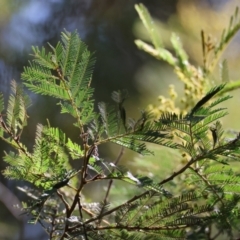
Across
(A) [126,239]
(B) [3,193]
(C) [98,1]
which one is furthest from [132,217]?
(C) [98,1]

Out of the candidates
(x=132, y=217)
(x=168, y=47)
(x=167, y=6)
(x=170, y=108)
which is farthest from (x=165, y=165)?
(x=167, y=6)

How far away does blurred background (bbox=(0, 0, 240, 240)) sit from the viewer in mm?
874

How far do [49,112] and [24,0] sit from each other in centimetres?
30

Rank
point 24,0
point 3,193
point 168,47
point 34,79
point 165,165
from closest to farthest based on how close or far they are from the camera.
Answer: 1. point 34,79
2. point 165,165
3. point 3,193
4. point 24,0
5. point 168,47

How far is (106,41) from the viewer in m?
1.07

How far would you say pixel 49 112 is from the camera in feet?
2.83

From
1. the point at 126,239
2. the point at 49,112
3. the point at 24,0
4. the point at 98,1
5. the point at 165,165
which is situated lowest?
the point at 126,239

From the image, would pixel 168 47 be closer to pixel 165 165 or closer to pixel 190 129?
pixel 165 165

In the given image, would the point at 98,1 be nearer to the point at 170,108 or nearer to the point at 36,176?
the point at 170,108

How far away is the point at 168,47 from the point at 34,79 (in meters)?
0.80

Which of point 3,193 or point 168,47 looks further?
point 168,47

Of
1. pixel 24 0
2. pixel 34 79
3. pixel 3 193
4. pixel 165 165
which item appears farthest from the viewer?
pixel 24 0

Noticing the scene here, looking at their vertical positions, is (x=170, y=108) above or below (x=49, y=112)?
below

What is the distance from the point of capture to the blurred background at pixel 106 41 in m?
0.87
